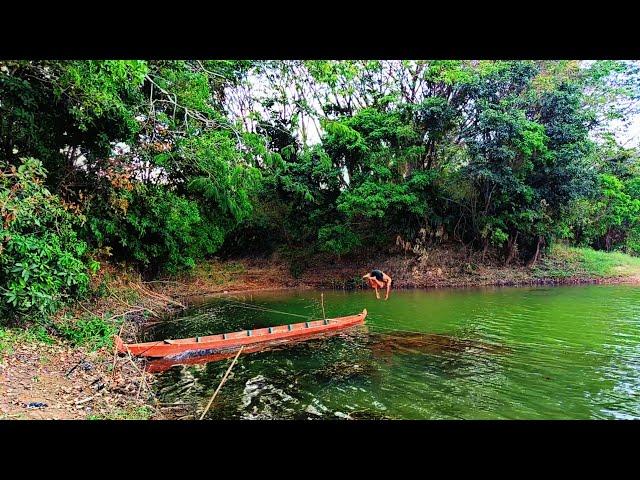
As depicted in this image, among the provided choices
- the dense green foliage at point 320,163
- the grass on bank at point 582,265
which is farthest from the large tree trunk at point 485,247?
the grass on bank at point 582,265

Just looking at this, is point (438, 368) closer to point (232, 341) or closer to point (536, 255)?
point (232, 341)

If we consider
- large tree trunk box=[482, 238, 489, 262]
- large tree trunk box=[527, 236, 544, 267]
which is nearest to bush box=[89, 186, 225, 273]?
large tree trunk box=[482, 238, 489, 262]

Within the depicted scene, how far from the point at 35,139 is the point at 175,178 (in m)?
7.05

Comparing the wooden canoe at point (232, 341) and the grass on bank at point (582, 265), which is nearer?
the wooden canoe at point (232, 341)

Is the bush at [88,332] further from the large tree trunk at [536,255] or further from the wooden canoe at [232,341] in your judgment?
the large tree trunk at [536,255]

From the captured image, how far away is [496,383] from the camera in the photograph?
586 centimetres

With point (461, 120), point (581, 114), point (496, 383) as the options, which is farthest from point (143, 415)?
point (581, 114)

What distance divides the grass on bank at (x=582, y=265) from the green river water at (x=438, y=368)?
15.1 feet

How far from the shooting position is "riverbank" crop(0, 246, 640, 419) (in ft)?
14.5

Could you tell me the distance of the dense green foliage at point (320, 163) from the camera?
7.31m

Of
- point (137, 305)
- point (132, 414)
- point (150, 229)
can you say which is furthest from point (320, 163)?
point (132, 414)

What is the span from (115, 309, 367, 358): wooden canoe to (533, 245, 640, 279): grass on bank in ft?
34.0

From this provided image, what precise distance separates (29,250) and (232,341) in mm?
3636
